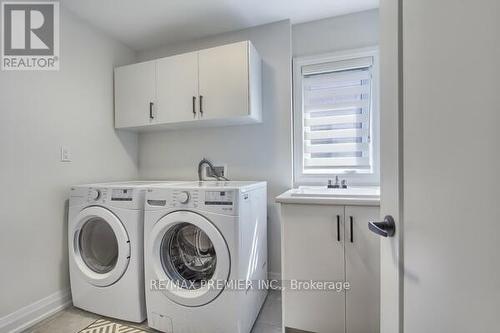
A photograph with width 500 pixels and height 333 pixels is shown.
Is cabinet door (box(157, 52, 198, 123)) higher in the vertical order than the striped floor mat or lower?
higher

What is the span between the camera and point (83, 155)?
1.91 metres

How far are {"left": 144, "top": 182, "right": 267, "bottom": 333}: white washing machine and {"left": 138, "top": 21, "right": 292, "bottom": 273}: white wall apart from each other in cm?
48

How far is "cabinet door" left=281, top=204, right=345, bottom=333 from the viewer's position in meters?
1.30

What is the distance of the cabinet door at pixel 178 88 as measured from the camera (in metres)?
1.91

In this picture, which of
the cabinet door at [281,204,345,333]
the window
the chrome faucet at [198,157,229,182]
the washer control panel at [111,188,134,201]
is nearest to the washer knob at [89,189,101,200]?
the washer control panel at [111,188,134,201]

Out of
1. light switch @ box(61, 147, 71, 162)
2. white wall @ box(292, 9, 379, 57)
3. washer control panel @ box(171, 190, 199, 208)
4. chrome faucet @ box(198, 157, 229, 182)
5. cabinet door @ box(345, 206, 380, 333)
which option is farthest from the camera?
chrome faucet @ box(198, 157, 229, 182)

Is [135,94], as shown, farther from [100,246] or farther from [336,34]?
[336,34]

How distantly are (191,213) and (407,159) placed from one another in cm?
112

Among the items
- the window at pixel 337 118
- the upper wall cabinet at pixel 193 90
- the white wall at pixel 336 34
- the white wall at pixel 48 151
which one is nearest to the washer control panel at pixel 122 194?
the white wall at pixel 48 151

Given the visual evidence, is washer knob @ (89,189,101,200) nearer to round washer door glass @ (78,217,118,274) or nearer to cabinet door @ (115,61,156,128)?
round washer door glass @ (78,217,118,274)

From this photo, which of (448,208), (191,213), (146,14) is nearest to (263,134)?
(191,213)

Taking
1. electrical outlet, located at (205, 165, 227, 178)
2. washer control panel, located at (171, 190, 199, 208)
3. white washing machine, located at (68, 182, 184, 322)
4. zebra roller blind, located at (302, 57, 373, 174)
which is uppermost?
zebra roller blind, located at (302, 57, 373, 174)

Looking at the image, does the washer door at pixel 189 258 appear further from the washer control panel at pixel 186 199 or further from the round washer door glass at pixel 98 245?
the round washer door glass at pixel 98 245

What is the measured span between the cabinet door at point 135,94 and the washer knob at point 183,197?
1.00 meters
